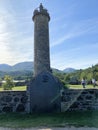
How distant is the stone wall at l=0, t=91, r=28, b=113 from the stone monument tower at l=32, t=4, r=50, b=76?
1589cm

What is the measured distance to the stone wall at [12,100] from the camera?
11.8m

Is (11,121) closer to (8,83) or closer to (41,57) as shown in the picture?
(41,57)

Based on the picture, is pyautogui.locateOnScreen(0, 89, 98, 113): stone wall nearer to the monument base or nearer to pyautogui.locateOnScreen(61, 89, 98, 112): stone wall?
pyautogui.locateOnScreen(61, 89, 98, 112): stone wall

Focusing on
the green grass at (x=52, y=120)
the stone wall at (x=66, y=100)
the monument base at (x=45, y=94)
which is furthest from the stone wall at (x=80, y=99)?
the green grass at (x=52, y=120)

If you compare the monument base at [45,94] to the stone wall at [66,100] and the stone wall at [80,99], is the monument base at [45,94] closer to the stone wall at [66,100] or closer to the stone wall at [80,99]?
the stone wall at [66,100]

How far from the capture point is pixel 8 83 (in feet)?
104

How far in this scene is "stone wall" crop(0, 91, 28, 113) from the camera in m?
11.8

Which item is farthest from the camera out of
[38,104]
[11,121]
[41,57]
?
[41,57]

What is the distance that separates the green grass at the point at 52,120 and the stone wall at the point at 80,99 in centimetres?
64

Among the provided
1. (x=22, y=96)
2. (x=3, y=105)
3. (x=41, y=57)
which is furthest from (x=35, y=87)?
(x=41, y=57)

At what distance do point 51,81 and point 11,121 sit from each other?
2907mm

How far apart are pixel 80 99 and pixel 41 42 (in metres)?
16.9

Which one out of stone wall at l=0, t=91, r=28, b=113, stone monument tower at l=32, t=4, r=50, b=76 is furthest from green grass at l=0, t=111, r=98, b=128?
stone monument tower at l=32, t=4, r=50, b=76

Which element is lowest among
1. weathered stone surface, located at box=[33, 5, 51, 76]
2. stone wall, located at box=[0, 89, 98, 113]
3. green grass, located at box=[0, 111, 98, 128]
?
green grass, located at box=[0, 111, 98, 128]
